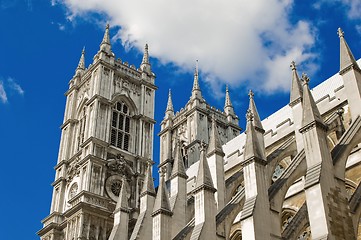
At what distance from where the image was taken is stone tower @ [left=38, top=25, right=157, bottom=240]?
112ft

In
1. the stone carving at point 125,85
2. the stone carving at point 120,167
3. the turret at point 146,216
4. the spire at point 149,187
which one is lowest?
the turret at point 146,216

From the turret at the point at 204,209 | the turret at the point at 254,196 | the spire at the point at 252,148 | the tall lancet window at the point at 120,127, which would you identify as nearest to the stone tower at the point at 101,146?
the tall lancet window at the point at 120,127

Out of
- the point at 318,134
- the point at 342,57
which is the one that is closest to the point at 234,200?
the point at 318,134

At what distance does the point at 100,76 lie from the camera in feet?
131

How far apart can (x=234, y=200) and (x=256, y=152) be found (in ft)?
10.3

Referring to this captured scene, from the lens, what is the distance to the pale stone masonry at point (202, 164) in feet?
55.0

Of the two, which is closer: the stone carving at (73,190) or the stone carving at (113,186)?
the stone carving at (113,186)

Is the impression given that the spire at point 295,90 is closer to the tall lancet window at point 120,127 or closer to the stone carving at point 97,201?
the stone carving at point 97,201

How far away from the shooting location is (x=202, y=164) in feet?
67.9

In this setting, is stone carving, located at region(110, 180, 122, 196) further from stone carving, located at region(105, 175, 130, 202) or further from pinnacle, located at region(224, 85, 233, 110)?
pinnacle, located at region(224, 85, 233, 110)

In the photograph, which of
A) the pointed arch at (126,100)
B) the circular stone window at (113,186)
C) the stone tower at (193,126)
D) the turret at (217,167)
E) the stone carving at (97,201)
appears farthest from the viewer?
the stone tower at (193,126)

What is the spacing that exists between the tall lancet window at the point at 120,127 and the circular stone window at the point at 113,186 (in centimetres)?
302

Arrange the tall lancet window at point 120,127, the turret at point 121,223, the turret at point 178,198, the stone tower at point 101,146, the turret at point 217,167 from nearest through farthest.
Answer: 1. the turret at point 217,167
2. the turret at point 178,198
3. the turret at point 121,223
4. the stone tower at point 101,146
5. the tall lancet window at point 120,127

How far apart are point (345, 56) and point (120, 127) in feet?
72.5
